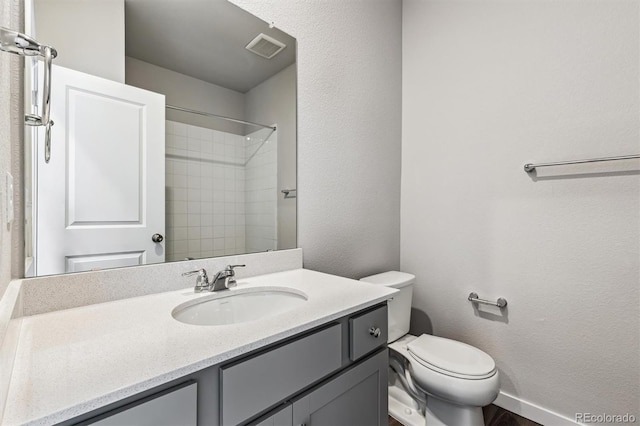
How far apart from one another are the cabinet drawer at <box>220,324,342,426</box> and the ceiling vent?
1212 millimetres

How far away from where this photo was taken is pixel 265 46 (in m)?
1.35

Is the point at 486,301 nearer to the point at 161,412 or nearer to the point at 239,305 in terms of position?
the point at 239,305

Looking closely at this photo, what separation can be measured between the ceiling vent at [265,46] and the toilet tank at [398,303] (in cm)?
125

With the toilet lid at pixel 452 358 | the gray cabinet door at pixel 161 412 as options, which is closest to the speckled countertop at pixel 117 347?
the gray cabinet door at pixel 161 412

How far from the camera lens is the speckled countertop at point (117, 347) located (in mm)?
447

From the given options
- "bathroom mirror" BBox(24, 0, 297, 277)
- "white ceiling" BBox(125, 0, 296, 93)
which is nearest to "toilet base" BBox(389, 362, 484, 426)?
"bathroom mirror" BBox(24, 0, 297, 277)

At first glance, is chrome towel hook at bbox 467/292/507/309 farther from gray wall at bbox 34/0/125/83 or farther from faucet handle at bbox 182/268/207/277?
gray wall at bbox 34/0/125/83

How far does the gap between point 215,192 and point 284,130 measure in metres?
0.45

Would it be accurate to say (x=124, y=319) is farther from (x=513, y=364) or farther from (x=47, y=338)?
(x=513, y=364)

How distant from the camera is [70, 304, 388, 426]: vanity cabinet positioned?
20.8 inches

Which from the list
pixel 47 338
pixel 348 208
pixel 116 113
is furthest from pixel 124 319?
pixel 348 208

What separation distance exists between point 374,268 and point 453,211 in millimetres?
589

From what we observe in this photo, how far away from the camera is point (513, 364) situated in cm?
155

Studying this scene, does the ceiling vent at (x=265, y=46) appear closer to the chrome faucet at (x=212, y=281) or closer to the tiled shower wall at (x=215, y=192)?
the tiled shower wall at (x=215, y=192)
